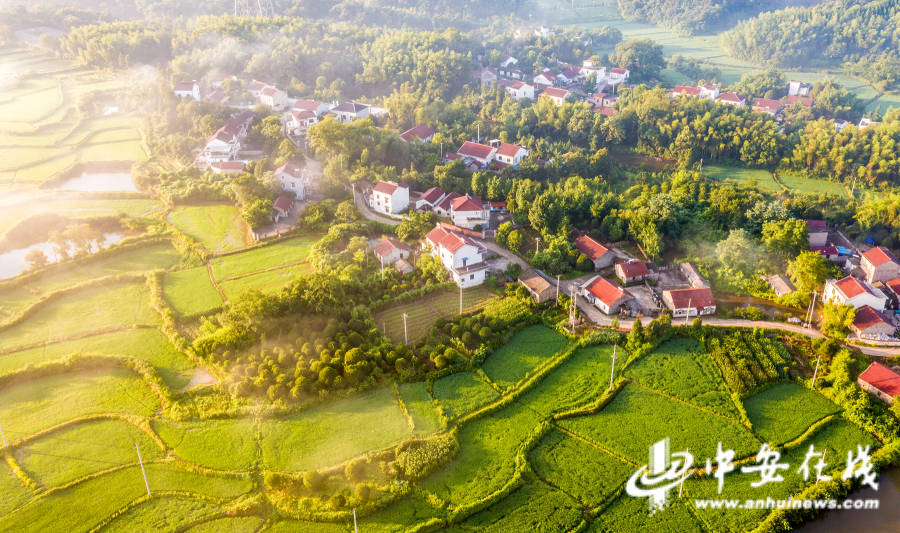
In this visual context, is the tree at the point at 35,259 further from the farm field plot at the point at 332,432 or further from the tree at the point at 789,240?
the tree at the point at 789,240

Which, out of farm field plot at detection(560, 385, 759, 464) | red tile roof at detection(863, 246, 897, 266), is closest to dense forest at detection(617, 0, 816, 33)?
red tile roof at detection(863, 246, 897, 266)

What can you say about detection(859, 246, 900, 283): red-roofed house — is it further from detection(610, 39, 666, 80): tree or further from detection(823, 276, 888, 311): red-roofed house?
detection(610, 39, 666, 80): tree

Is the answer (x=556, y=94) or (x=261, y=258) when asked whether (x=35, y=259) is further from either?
(x=556, y=94)

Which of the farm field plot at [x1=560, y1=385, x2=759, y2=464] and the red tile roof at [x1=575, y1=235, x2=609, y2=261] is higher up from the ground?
the red tile roof at [x1=575, y1=235, x2=609, y2=261]

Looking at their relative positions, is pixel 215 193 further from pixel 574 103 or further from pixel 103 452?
pixel 574 103

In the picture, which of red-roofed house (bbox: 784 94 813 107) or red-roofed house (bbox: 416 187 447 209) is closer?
red-roofed house (bbox: 416 187 447 209)

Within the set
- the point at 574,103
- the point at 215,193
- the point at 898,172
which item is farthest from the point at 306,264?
the point at 898,172

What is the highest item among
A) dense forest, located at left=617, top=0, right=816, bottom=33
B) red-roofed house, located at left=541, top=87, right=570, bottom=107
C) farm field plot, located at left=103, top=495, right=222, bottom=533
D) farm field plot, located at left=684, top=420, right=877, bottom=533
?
dense forest, located at left=617, top=0, right=816, bottom=33

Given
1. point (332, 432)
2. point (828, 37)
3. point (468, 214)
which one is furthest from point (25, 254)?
point (828, 37)

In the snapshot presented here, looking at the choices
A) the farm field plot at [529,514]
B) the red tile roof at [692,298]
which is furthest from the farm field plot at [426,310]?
the farm field plot at [529,514]
